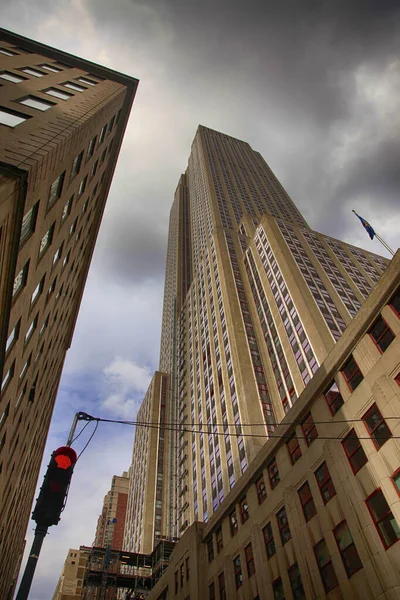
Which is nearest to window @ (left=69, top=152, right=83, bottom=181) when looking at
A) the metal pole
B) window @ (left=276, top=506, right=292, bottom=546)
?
the metal pole

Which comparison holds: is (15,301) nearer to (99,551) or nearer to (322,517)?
(322,517)

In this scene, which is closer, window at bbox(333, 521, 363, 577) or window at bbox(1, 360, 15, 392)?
window at bbox(333, 521, 363, 577)

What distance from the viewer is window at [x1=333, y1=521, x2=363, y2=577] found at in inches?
770

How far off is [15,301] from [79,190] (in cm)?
1135

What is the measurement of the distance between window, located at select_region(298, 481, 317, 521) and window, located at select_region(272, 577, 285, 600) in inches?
170

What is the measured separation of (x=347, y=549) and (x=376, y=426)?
19.3 ft

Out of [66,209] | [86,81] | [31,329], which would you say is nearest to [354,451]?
[31,329]

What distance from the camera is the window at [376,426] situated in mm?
20109

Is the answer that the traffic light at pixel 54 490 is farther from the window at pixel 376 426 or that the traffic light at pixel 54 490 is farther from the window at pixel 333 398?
the window at pixel 333 398

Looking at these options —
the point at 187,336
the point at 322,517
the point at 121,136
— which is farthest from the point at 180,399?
the point at 322,517

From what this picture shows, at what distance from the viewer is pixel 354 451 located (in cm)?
2161

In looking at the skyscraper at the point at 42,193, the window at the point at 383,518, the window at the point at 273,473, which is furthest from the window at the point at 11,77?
the window at the point at 383,518

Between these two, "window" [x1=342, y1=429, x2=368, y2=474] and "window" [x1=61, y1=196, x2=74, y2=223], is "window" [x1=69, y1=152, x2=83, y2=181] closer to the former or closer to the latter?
"window" [x1=61, y1=196, x2=74, y2=223]

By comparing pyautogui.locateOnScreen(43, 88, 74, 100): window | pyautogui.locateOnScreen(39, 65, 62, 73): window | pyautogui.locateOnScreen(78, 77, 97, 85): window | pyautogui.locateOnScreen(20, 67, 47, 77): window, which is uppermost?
pyautogui.locateOnScreen(78, 77, 97, 85): window
